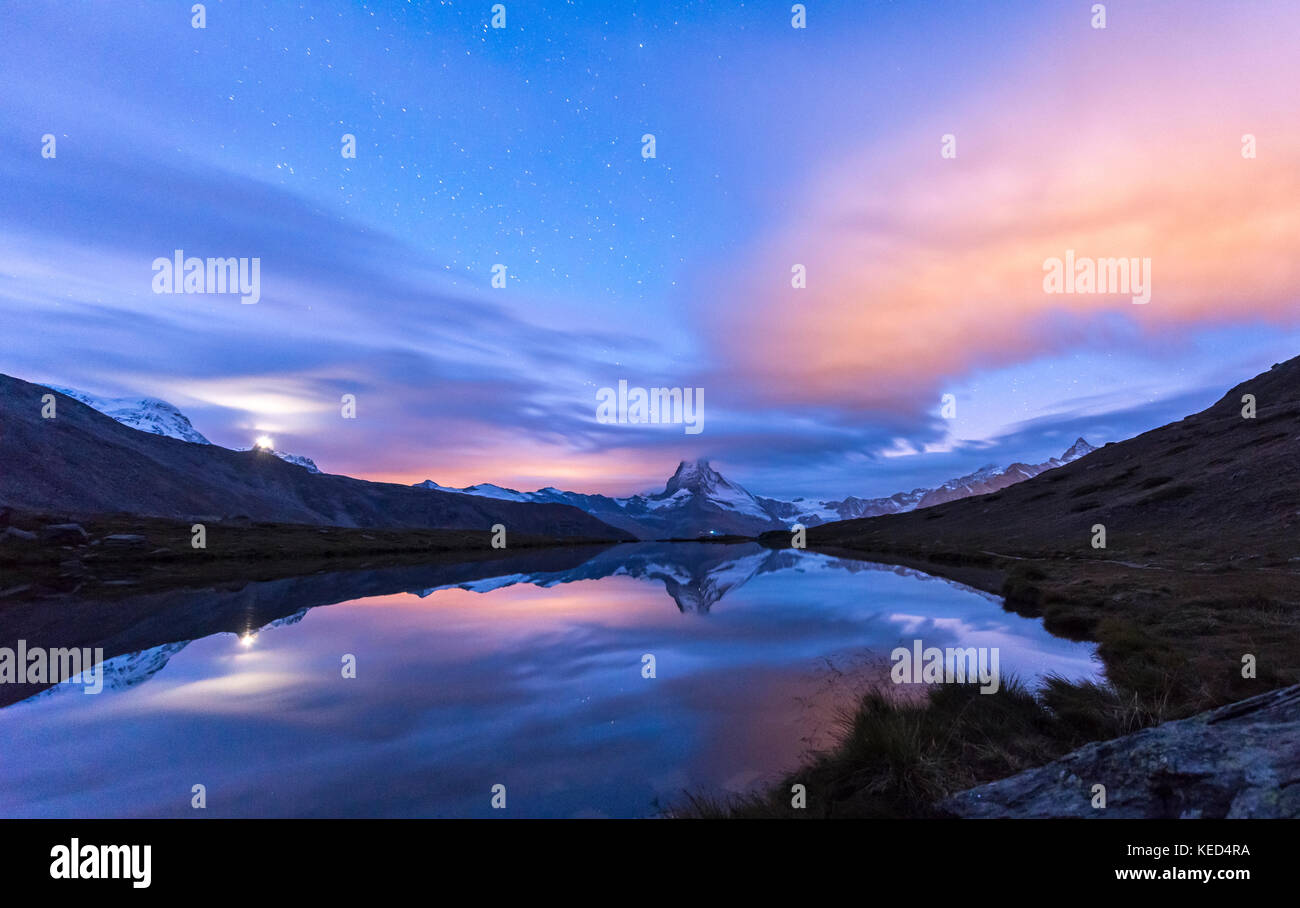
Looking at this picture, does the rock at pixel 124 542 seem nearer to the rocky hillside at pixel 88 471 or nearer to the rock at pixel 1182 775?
the rock at pixel 1182 775

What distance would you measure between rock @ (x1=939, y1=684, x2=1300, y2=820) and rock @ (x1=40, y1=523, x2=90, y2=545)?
75.0 m

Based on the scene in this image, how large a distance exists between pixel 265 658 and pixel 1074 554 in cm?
6325

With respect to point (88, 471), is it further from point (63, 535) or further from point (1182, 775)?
point (1182, 775)

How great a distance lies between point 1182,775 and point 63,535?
78.9 meters

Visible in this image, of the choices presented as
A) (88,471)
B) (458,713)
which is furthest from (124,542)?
(88,471)

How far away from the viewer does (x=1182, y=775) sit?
6.66m

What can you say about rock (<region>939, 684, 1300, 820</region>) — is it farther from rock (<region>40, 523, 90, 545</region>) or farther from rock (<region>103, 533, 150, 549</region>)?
rock (<region>40, 523, 90, 545</region>)

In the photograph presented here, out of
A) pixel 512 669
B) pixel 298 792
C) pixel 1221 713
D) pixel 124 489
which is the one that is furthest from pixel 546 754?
pixel 124 489

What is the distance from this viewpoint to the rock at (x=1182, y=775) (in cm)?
607

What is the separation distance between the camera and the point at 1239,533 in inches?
1639

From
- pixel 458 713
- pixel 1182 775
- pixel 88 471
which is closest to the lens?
pixel 1182 775

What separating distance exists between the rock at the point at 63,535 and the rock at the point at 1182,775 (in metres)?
75.0

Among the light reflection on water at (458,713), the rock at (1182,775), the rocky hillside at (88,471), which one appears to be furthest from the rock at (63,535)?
the rocky hillside at (88,471)
